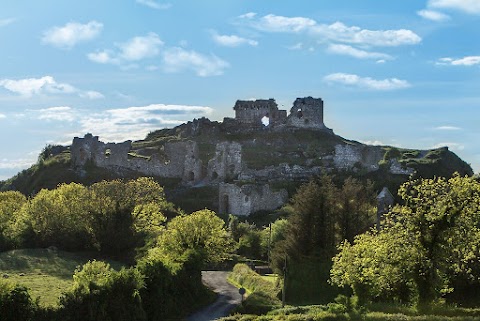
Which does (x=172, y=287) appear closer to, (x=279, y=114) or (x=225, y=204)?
(x=225, y=204)

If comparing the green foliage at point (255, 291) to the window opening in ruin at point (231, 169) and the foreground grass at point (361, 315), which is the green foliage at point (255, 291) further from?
the window opening in ruin at point (231, 169)

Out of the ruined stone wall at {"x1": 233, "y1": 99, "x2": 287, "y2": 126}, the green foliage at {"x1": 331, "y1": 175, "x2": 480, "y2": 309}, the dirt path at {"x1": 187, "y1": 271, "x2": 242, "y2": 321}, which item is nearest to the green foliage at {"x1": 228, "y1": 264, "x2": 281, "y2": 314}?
the dirt path at {"x1": 187, "y1": 271, "x2": 242, "y2": 321}

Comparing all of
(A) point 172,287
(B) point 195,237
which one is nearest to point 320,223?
(B) point 195,237

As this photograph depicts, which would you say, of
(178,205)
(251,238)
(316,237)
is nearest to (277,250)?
(316,237)

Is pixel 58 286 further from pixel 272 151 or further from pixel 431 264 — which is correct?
pixel 272 151

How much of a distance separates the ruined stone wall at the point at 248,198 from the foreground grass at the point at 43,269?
88.6ft

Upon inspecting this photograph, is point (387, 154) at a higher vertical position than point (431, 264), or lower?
higher

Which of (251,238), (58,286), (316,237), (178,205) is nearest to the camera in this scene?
(58,286)

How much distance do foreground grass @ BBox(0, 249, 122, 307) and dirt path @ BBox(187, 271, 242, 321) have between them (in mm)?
7717

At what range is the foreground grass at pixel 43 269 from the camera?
29.3 metres

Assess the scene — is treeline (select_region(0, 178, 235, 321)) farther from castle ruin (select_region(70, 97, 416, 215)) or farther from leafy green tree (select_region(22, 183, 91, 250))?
castle ruin (select_region(70, 97, 416, 215))

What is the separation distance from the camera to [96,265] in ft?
95.0

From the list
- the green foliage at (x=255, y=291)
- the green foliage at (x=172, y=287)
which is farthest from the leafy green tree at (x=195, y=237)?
the green foliage at (x=255, y=291)

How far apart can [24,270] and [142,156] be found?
53.4 metres
